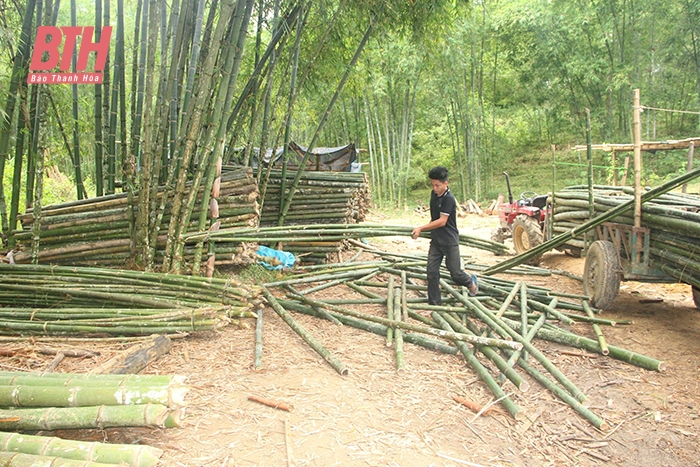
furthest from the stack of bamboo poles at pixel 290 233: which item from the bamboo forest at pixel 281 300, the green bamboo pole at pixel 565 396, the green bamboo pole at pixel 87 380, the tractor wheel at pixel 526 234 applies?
the tractor wheel at pixel 526 234

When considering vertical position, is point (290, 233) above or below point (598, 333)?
above

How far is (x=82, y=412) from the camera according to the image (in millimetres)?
2000

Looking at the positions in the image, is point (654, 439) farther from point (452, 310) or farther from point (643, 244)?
point (643, 244)

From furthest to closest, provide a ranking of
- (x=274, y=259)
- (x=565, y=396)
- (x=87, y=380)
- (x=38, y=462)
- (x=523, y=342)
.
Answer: (x=274, y=259), (x=523, y=342), (x=565, y=396), (x=87, y=380), (x=38, y=462)

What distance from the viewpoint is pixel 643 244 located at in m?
4.22

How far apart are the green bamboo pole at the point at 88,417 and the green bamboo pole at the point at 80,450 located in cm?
13

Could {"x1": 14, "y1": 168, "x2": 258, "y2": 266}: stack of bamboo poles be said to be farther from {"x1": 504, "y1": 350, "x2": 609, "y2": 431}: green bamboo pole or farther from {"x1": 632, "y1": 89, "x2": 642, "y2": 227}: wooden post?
{"x1": 632, "y1": 89, "x2": 642, "y2": 227}: wooden post

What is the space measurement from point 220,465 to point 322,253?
4.25 meters

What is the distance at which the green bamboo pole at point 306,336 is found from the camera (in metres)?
3.07

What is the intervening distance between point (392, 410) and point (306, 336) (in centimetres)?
100

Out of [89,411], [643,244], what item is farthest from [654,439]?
[89,411]

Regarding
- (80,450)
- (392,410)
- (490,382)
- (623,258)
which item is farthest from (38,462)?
(623,258)

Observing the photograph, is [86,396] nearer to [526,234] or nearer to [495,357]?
[495,357]

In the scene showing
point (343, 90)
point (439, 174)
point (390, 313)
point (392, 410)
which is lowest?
point (392, 410)
